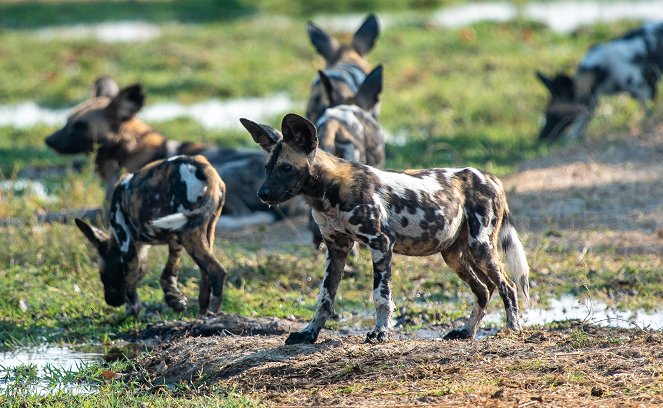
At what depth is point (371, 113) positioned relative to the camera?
788cm

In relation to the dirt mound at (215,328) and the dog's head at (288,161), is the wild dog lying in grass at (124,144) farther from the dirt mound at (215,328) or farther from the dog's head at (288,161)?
the dog's head at (288,161)

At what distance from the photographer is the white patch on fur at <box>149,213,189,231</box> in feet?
19.2

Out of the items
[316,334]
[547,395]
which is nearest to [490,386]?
[547,395]

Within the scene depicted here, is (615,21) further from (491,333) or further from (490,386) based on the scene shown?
(490,386)

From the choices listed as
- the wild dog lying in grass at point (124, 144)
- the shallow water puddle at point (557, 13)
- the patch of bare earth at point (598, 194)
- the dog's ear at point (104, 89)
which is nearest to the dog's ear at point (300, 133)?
the patch of bare earth at point (598, 194)

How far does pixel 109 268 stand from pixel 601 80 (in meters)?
6.68

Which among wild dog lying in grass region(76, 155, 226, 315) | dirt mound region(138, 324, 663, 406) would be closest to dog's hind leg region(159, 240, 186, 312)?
wild dog lying in grass region(76, 155, 226, 315)

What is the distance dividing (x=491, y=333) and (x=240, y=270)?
1.66 metres

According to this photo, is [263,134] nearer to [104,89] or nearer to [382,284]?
[382,284]

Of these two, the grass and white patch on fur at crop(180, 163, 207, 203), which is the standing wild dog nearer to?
the grass

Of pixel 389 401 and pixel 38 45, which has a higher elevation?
pixel 389 401

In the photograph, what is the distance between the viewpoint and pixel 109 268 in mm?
6207

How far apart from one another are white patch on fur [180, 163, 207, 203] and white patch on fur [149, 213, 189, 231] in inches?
4.5

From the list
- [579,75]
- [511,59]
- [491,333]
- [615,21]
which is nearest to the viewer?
[491,333]
